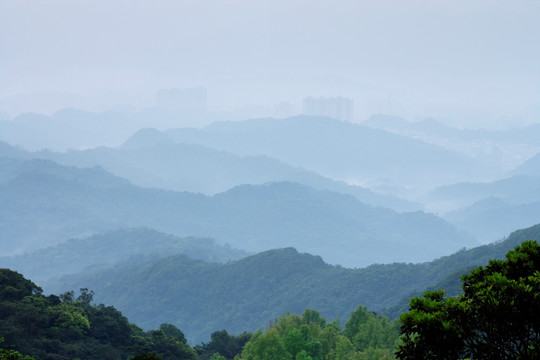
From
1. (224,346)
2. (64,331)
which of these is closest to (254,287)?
(224,346)

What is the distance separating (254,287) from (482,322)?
161007 mm

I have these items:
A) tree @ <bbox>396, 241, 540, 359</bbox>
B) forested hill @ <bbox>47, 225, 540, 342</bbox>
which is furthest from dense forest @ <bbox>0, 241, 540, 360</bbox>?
forested hill @ <bbox>47, 225, 540, 342</bbox>

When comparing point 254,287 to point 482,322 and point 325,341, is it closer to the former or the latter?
point 325,341

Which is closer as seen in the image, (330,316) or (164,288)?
(330,316)

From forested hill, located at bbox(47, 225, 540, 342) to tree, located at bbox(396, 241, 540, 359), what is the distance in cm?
12833

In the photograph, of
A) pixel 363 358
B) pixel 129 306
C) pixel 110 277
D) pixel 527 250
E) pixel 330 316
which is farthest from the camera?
pixel 110 277

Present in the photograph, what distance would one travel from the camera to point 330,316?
474 ft

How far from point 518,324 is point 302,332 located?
3777cm

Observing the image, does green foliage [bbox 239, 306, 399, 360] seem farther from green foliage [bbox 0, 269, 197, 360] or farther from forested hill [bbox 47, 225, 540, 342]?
forested hill [bbox 47, 225, 540, 342]

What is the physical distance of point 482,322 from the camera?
1241 centimetres

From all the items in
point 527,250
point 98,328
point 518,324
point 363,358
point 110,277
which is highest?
point 110,277

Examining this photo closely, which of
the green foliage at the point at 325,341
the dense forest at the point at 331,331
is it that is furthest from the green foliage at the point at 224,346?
the green foliage at the point at 325,341

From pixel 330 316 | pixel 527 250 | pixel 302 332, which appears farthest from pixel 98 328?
pixel 330 316

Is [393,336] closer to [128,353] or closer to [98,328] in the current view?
[128,353]
